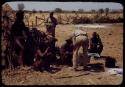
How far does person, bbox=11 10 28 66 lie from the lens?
6130 mm

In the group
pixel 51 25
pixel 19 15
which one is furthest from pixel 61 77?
pixel 51 25

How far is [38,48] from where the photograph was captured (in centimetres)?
652

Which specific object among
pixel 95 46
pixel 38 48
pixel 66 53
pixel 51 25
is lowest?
pixel 95 46

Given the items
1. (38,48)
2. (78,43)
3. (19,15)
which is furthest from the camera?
(38,48)

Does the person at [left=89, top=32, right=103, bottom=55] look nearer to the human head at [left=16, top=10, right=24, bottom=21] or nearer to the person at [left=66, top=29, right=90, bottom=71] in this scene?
the person at [left=66, top=29, right=90, bottom=71]

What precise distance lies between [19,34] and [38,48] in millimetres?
533

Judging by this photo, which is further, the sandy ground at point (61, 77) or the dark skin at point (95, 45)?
the dark skin at point (95, 45)

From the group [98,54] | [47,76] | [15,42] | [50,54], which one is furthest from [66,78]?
[98,54]

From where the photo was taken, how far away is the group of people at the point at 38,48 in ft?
20.4

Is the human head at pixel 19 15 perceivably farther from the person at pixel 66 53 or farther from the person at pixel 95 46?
the person at pixel 95 46

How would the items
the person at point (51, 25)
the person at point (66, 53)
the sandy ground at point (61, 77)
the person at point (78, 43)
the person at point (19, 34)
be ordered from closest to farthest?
the sandy ground at point (61, 77)
the person at point (19, 34)
the person at point (78, 43)
the person at point (66, 53)
the person at point (51, 25)

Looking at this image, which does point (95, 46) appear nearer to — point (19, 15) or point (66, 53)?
point (66, 53)

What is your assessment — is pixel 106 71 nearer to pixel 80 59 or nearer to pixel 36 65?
pixel 80 59

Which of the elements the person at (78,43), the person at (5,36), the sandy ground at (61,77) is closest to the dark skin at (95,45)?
the sandy ground at (61,77)
